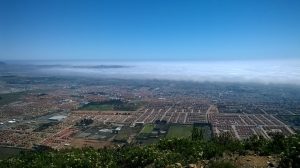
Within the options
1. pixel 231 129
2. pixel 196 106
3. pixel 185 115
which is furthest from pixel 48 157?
pixel 196 106

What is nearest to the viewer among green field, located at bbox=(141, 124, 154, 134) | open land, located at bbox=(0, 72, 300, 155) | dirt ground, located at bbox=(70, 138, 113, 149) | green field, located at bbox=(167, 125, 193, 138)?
dirt ground, located at bbox=(70, 138, 113, 149)

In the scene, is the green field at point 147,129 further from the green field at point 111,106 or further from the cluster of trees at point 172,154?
the cluster of trees at point 172,154

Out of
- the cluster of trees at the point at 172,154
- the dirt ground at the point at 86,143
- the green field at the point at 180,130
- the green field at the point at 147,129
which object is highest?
the cluster of trees at the point at 172,154

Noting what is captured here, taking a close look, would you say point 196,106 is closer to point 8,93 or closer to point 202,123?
point 202,123

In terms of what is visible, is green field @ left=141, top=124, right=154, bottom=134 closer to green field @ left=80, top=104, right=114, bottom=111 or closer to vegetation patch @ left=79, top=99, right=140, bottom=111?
vegetation patch @ left=79, top=99, right=140, bottom=111

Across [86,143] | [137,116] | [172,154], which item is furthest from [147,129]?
[172,154]

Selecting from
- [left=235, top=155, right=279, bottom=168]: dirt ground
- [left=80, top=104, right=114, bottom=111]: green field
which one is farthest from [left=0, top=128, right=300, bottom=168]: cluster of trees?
[left=80, top=104, right=114, bottom=111]: green field

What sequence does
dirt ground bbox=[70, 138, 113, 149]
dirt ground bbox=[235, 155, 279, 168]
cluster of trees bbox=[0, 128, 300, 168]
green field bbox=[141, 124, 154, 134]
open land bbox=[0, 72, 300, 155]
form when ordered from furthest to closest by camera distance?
green field bbox=[141, 124, 154, 134]
open land bbox=[0, 72, 300, 155]
dirt ground bbox=[70, 138, 113, 149]
cluster of trees bbox=[0, 128, 300, 168]
dirt ground bbox=[235, 155, 279, 168]

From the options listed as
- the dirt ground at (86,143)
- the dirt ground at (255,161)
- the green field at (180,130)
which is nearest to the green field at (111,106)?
the green field at (180,130)

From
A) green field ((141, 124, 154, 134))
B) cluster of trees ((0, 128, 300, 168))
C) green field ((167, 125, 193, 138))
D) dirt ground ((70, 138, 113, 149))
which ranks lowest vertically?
dirt ground ((70, 138, 113, 149))

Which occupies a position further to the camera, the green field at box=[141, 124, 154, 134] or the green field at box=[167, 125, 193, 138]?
the green field at box=[141, 124, 154, 134]

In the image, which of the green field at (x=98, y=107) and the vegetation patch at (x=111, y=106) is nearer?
the green field at (x=98, y=107)
